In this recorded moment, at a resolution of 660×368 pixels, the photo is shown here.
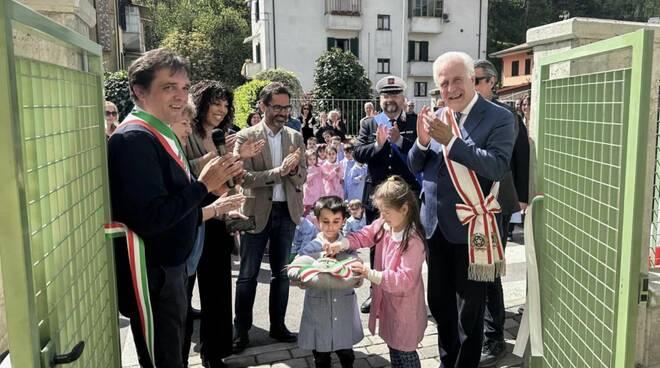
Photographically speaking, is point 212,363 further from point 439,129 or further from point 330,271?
point 439,129

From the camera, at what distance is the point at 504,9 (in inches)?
1655

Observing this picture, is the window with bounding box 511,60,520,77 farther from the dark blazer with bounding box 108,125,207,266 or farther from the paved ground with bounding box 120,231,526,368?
the dark blazer with bounding box 108,125,207,266

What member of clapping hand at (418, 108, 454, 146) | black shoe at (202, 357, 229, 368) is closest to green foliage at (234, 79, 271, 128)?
black shoe at (202, 357, 229, 368)

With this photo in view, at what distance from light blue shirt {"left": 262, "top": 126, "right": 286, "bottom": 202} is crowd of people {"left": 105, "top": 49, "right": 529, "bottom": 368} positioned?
0.01 meters

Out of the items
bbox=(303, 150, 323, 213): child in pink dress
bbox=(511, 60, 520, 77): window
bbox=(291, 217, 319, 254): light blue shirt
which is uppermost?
bbox=(511, 60, 520, 77): window

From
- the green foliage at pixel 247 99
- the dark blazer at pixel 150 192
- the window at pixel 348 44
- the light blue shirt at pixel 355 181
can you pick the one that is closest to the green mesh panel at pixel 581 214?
the dark blazer at pixel 150 192

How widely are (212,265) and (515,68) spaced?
3638 cm

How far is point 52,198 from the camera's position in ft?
5.55

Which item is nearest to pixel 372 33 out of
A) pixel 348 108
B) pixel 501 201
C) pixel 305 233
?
pixel 348 108

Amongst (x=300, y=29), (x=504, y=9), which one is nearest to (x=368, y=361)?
(x=300, y=29)

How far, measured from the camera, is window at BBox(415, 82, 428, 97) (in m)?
32.3

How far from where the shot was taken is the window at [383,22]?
1228 inches

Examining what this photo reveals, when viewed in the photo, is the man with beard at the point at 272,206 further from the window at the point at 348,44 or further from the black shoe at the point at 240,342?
the window at the point at 348,44

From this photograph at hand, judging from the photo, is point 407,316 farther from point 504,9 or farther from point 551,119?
point 504,9
